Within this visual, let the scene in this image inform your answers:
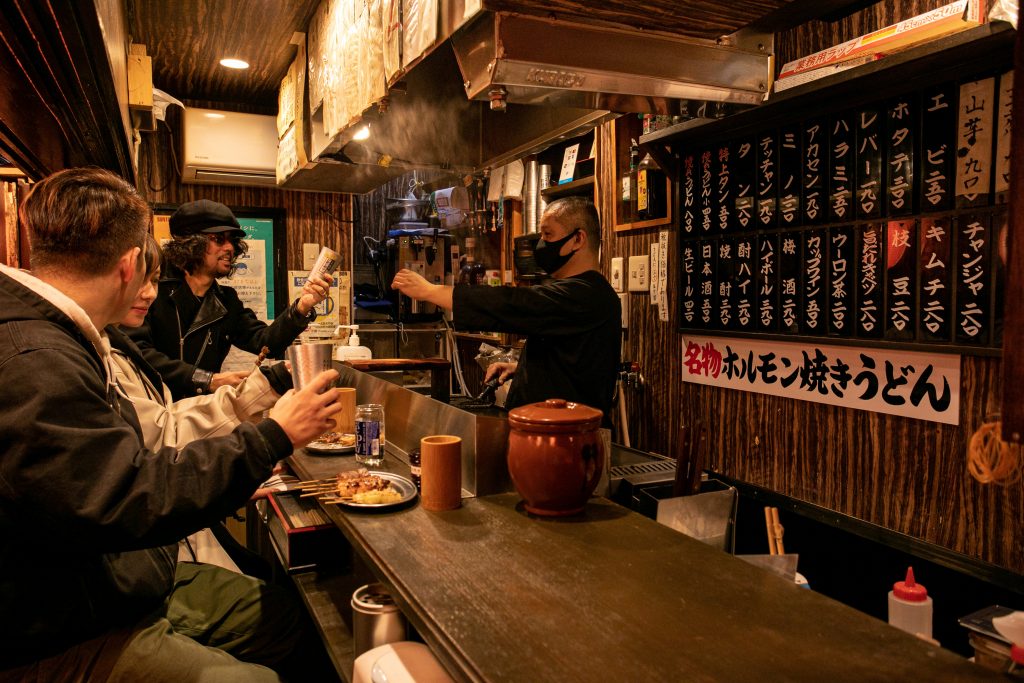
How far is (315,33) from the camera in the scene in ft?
12.9

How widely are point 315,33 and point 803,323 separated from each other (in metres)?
3.06

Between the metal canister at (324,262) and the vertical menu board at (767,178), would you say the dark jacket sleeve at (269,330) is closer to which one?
the metal canister at (324,262)

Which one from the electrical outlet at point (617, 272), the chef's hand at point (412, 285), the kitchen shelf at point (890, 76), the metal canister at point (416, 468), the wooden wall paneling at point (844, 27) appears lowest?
the metal canister at point (416, 468)

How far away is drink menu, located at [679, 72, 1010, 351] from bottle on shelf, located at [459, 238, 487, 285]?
8.46 feet

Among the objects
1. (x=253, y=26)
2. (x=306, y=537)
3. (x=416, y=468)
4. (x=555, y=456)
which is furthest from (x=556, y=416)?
(x=253, y=26)

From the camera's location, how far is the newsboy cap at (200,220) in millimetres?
3709

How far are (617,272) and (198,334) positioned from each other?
7.87 feet

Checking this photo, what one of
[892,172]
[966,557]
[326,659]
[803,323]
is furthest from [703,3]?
[326,659]

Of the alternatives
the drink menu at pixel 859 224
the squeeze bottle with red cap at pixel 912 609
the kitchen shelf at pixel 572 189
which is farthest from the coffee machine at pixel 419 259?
the squeeze bottle with red cap at pixel 912 609

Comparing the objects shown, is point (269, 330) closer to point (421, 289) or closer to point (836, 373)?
point (421, 289)

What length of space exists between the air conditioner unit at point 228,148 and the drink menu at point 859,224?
138 inches

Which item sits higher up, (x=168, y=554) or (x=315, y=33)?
(x=315, y=33)

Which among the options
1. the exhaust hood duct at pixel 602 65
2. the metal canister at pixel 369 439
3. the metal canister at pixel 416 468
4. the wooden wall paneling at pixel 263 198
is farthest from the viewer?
the wooden wall paneling at pixel 263 198

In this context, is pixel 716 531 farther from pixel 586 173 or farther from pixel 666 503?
pixel 586 173
